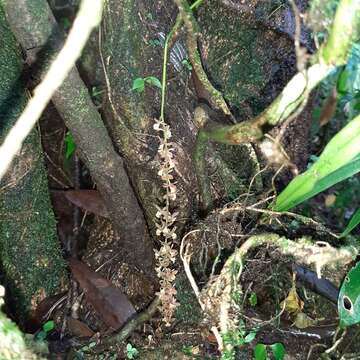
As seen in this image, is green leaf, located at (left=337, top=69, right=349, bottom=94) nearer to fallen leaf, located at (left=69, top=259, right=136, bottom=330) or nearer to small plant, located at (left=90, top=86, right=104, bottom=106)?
small plant, located at (left=90, top=86, right=104, bottom=106)

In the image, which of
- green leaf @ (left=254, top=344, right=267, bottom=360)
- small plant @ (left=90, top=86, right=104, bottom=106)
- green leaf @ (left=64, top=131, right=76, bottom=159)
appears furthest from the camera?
green leaf @ (left=64, top=131, right=76, bottom=159)

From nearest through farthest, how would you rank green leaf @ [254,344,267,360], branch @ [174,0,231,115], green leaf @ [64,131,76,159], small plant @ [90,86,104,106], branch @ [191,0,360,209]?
branch @ [191,0,360,209]
branch @ [174,0,231,115]
green leaf @ [254,344,267,360]
small plant @ [90,86,104,106]
green leaf @ [64,131,76,159]

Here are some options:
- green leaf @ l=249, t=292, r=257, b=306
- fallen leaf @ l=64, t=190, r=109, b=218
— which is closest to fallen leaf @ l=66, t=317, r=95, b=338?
fallen leaf @ l=64, t=190, r=109, b=218

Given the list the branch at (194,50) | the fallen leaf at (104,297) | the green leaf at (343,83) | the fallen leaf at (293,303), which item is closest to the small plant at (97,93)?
the branch at (194,50)

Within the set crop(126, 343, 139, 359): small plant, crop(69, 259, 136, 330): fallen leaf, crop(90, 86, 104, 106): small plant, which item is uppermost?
crop(90, 86, 104, 106): small plant

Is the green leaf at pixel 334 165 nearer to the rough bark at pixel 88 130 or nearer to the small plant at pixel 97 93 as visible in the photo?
the rough bark at pixel 88 130

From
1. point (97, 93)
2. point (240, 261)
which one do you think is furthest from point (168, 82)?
point (240, 261)

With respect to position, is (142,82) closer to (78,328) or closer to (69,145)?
(69,145)
